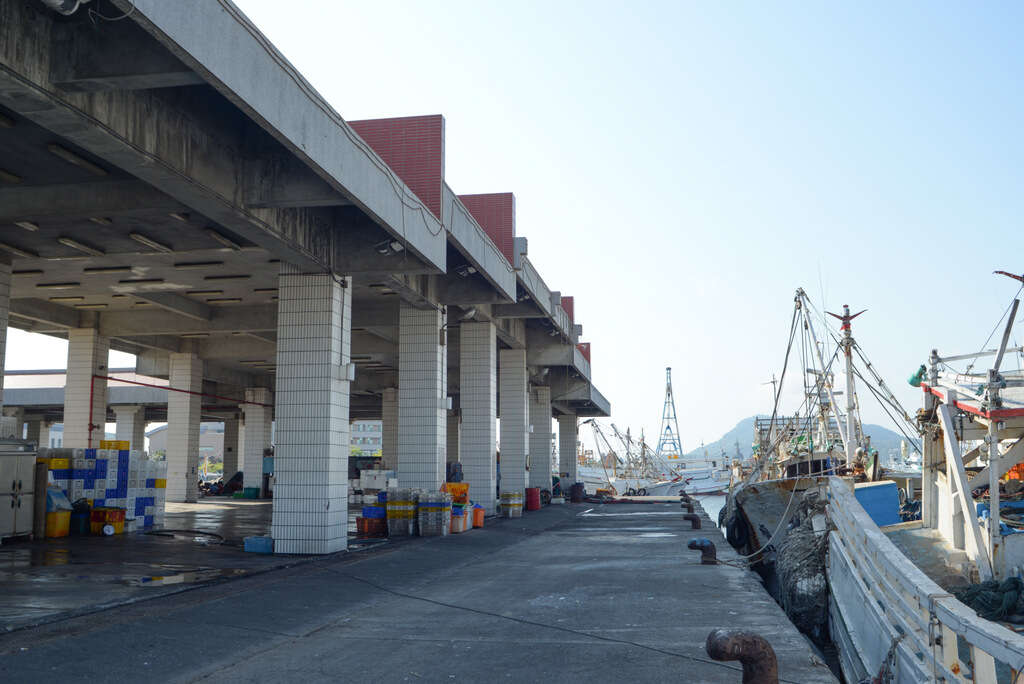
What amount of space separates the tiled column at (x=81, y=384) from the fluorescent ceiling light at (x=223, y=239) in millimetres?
12149

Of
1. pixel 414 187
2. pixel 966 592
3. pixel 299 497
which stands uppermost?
pixel 414 187

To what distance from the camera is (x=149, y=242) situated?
1498cm

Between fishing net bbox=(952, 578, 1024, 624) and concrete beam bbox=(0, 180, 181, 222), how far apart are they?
12.5 metres

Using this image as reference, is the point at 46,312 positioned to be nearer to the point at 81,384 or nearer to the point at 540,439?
the point at 81,384

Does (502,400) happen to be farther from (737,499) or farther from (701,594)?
(701,594)

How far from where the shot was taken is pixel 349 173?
38.2ft

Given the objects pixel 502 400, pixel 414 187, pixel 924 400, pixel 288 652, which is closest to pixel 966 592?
pixel 924 400

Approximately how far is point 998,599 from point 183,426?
26.5 meters

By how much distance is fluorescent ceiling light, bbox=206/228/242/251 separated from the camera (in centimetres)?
1443

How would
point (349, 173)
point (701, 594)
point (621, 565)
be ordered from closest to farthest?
point (701, 594) < point (349, 173) < point (621, 565)

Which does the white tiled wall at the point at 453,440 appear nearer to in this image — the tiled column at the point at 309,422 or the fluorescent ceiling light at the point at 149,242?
the fluorescent ceiling light at the point at 149,242

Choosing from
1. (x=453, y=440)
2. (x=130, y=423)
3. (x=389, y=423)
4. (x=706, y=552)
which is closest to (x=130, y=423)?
(x=130, y=423)

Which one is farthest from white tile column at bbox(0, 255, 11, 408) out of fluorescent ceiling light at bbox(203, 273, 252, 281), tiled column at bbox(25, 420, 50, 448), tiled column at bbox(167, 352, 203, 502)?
tiled column at bbox(25, 420, 50, 448)

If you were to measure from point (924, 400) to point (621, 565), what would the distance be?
746 cm
